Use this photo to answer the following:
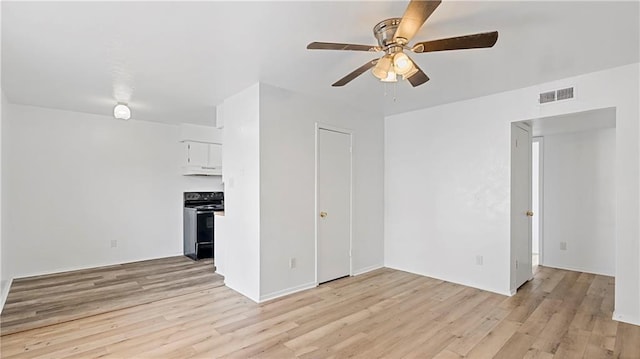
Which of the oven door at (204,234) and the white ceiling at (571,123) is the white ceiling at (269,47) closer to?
the white ceiling at (571,123)

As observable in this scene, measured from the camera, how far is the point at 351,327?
2959 mm

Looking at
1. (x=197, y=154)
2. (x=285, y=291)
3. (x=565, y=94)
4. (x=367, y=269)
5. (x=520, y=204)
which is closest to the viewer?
(x=565, y=94)

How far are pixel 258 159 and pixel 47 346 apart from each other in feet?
7.96

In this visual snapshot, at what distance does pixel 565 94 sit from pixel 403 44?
2.47 meters

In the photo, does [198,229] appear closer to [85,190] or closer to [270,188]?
[85,190]

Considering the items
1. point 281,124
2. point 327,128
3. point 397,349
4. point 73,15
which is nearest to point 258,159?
point 281,124

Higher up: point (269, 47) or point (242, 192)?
point (269, 47)

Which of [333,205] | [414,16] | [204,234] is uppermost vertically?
[414,16]

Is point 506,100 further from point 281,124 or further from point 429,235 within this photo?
point 281,124

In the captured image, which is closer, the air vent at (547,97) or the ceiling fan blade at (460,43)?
the ceiling fan blade at (460,43)

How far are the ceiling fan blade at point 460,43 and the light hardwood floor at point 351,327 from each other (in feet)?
7.35

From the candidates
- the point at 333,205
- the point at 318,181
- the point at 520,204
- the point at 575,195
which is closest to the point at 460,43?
the point at 318,181

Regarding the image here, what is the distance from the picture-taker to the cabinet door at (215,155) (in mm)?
6082

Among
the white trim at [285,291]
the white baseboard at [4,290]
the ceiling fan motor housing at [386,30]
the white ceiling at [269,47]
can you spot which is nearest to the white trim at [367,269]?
the white trim at [285,291]
